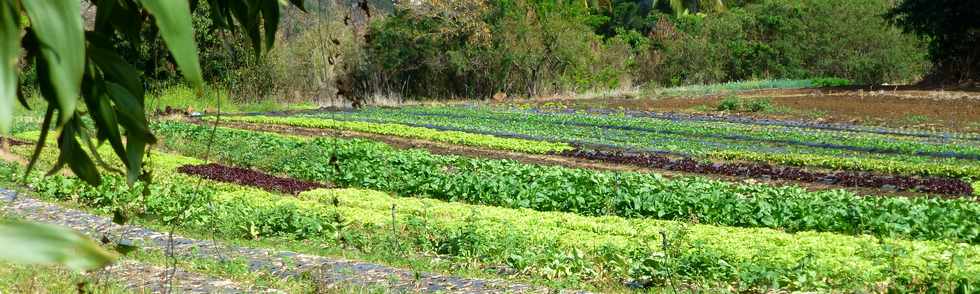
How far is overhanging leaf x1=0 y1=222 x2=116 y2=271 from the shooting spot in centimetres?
85

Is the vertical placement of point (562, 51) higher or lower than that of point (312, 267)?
higher

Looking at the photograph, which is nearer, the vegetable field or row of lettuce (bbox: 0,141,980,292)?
row of lettuce (bbox: 0,141,980,292)

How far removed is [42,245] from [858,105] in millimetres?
32265

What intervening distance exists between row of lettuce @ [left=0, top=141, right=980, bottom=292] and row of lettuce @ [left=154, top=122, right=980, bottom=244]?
0.94m

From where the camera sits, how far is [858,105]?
30953 mm

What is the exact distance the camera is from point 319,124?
2553 centimetres

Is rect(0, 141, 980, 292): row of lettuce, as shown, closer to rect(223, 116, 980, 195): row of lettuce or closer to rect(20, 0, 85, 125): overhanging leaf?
rect(223, 116, 980, 195): row of lettuce

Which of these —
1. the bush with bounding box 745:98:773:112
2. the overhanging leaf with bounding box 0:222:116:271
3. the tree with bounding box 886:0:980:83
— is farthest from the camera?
the tree with bounding box 886:0:980:83

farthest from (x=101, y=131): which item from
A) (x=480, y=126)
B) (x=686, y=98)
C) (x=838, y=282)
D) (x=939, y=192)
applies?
(x=686, y=98)

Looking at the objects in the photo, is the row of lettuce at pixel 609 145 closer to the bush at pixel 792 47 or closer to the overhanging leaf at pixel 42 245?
the overhanging leaf at pixel 42 245

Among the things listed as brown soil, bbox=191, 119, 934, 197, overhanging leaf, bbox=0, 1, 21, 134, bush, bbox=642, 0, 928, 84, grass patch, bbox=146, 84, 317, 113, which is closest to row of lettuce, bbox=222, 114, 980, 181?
brown soil, bbox=191, 119, 934, 197

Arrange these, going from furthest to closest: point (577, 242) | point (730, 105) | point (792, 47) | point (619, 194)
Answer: point (792, 47)
point (730, 105)
point (619, 194)
point (577, 242)

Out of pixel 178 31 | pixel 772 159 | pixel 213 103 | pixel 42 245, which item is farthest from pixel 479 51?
pixel 42 245

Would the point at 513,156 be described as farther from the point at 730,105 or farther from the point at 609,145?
the point at 730,105
